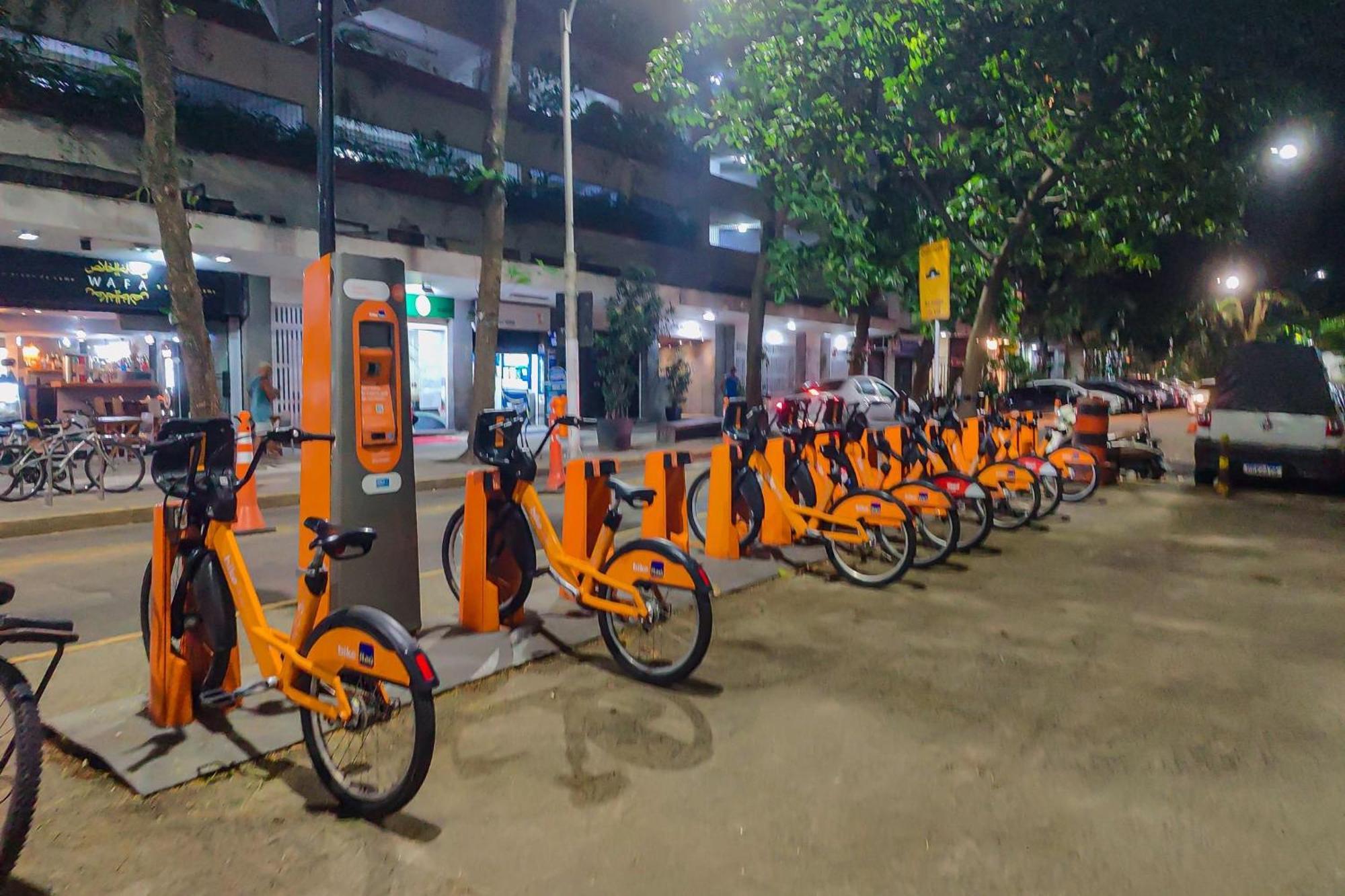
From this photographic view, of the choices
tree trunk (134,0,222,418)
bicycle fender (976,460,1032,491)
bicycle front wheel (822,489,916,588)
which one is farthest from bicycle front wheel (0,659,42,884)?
tree trunk (134,0,222,418)

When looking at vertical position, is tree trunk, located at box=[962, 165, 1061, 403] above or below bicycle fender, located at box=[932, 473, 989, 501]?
above

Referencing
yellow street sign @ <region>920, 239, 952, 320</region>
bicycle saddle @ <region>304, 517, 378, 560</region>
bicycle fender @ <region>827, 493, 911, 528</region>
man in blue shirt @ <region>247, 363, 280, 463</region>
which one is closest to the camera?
bicycle saddle @ <region>304, 517, 378, 560</region>

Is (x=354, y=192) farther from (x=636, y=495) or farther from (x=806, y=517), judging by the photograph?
(x=636, y=495)

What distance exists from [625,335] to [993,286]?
785cm

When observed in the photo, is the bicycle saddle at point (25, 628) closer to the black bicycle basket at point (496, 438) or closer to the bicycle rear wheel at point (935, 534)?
the black bicycle basket at point (496, 438)

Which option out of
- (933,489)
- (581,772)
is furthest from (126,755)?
(933,489)

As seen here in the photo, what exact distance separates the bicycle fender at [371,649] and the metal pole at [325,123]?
457 cm

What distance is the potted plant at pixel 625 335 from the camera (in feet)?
63.8

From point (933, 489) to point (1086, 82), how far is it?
29.0 ft

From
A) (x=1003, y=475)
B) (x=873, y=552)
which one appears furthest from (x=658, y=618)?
(x=1003, y=475)

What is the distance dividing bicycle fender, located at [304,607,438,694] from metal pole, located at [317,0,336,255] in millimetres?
4568

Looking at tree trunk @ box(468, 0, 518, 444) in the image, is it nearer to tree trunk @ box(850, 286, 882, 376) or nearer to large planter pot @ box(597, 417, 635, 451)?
large planter pot @ box(597, 417, 635, 451)

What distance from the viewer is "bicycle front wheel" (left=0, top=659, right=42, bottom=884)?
2.67m

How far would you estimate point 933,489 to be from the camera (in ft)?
23.0
